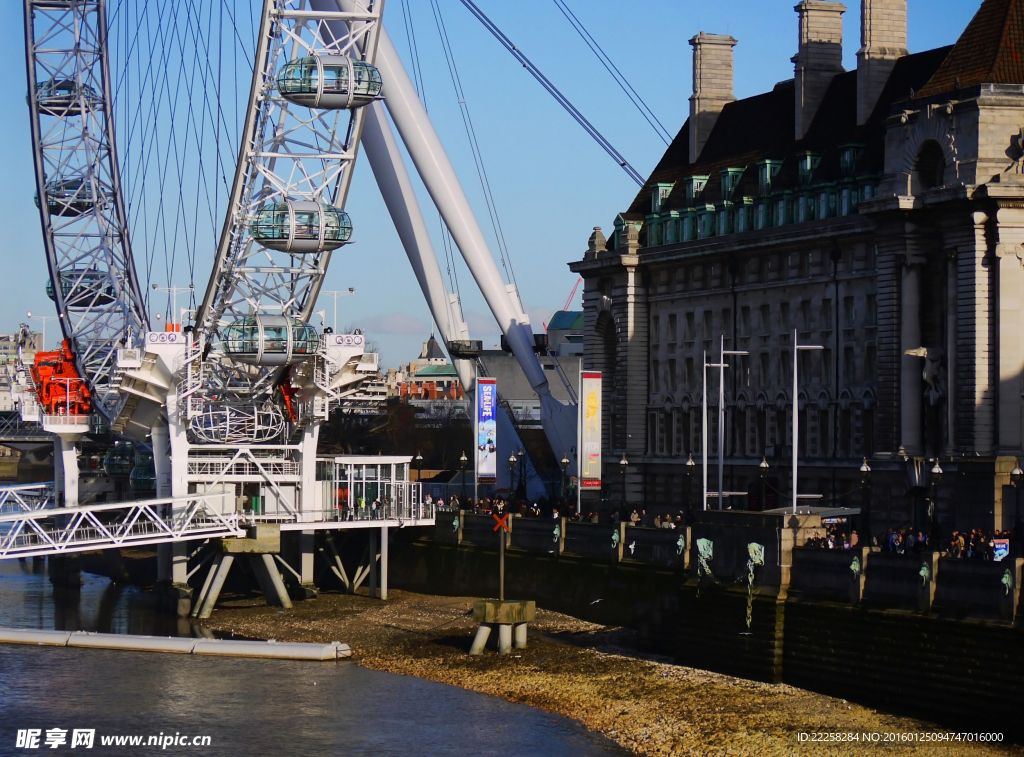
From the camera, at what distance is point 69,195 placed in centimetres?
11150

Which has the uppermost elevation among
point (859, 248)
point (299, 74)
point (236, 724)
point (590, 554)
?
point (299, 74)

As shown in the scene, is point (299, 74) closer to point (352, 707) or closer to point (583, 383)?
point (583, 383)

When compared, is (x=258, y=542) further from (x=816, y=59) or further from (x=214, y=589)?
(x=816, y=59)

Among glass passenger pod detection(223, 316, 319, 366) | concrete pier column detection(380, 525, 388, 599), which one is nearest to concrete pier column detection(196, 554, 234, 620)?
concrete pier column detection(380, 525, 388, 599)

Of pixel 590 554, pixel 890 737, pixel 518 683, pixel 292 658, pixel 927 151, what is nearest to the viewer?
pixel 890 737

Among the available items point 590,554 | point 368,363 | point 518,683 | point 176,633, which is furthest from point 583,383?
point 518,683

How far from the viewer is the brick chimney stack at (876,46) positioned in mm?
86500

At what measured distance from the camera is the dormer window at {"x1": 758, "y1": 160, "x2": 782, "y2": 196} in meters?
92.0

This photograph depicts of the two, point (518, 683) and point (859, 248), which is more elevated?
point (859, 248)

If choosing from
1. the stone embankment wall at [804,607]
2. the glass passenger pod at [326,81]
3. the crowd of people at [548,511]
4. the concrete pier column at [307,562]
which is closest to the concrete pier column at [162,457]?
the concrete pier column at [307,562]

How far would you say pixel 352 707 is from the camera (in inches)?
2152

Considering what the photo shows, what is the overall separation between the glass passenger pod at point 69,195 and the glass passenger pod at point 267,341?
3515 cm

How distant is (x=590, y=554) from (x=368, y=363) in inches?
697

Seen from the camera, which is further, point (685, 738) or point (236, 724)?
point (236, 724)
